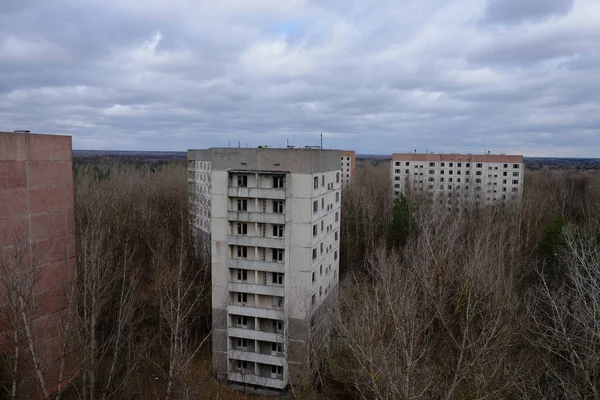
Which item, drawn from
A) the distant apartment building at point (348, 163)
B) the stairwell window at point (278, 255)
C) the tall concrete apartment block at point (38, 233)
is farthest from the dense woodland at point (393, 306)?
the distant apartment building at point (348, 163)

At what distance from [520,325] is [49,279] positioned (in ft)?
54.6

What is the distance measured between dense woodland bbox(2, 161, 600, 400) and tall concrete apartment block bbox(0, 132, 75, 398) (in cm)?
88

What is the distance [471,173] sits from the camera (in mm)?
53594

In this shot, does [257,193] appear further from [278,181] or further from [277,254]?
[277,254]

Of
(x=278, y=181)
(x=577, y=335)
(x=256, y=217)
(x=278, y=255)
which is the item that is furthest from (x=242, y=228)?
(x=577, y=335)

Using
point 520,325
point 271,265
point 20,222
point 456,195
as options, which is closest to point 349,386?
point 271,265

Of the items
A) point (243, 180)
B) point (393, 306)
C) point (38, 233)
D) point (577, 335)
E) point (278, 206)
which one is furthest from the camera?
point (243, 180)

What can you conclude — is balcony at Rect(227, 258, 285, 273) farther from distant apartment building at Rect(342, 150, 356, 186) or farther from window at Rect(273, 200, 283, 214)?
distant apartment building at Rect(342, 150, 356, 186)

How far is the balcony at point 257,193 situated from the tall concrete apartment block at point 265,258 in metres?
0.04

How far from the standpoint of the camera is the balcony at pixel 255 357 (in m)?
19.6

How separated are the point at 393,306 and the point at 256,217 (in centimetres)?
825

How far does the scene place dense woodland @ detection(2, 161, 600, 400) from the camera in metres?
11.1

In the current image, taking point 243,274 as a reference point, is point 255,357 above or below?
below

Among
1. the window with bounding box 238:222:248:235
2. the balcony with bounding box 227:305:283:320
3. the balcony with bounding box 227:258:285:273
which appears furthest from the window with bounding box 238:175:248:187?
the balcony with bounding box 227:305:283:320
